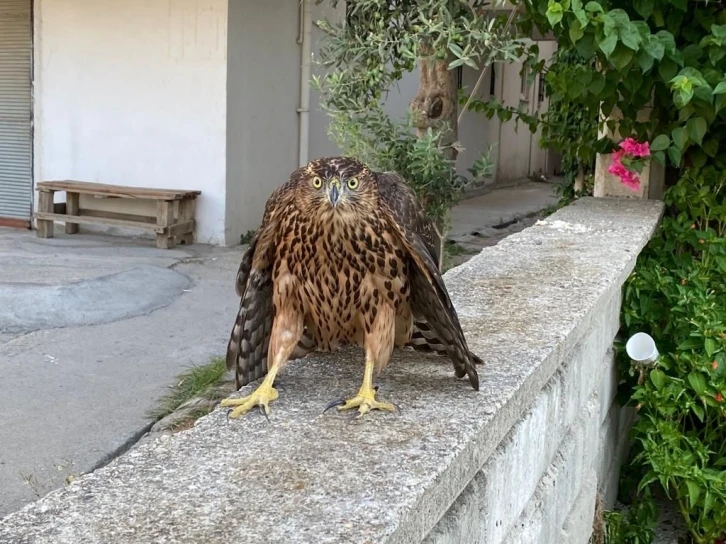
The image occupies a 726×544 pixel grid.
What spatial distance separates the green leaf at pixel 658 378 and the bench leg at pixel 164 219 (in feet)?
21.3

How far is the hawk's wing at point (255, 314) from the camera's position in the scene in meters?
2.22

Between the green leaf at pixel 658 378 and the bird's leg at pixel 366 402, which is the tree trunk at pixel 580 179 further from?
the bird's leg at pixel 366 402

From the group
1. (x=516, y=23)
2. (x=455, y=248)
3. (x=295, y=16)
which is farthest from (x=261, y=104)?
(x=516, y=23)

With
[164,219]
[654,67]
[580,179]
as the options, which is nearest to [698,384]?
[654,67]

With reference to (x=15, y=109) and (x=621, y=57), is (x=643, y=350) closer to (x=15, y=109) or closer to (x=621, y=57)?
(x=621, y=57)

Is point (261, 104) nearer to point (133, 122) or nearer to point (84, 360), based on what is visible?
point (133, 122)

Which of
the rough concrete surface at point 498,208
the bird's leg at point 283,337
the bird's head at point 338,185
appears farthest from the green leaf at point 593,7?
the rough concrete surface at point 498,208

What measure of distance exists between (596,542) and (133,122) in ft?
25.4

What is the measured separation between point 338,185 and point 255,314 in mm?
567

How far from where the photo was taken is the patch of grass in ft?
15.4

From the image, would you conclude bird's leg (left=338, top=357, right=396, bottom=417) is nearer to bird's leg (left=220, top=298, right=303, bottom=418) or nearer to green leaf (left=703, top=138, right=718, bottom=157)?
bird's leg (left=220, top=298, right=303, bottom=418)

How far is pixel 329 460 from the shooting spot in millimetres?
1733

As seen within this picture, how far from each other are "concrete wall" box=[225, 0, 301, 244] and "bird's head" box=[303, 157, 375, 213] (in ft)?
25.7

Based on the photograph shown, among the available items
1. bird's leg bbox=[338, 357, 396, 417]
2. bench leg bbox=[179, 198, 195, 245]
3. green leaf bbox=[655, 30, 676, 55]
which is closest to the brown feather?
bird's leg bbox=[338, 357, 396, 417]
